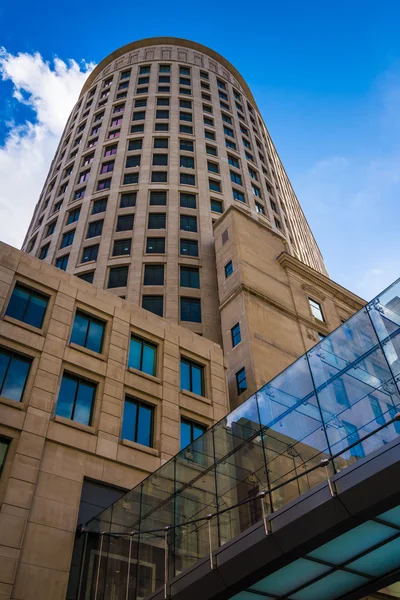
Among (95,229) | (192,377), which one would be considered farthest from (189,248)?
(192,377)

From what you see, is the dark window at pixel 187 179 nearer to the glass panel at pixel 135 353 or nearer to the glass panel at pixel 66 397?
the glass panel at pixel 135 353

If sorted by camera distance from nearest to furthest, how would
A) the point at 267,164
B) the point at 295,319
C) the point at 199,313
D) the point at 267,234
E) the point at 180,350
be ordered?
the point at 180,350 → the point at 295,319 → the point at 199,313 → the point at 267,234 → the point at 267,164

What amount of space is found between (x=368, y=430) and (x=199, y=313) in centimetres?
2828

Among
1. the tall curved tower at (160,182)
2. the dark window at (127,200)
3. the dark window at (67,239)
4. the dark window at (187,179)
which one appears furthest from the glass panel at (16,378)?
the dark window at (187,179)

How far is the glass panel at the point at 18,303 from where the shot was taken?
21719mm

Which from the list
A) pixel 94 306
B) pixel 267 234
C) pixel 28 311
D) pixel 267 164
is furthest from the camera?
pixel 267 164

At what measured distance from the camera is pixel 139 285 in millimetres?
41031

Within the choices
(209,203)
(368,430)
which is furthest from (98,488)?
(209,203)

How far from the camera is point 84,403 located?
70.4 feet

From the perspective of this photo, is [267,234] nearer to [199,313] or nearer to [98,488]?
[199,313]

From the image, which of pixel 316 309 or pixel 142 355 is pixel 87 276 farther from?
pixel 142 355

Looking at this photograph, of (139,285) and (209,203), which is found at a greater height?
(209,203)

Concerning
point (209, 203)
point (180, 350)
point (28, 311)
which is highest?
point (209, 203)

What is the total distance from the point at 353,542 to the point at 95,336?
15229mm
